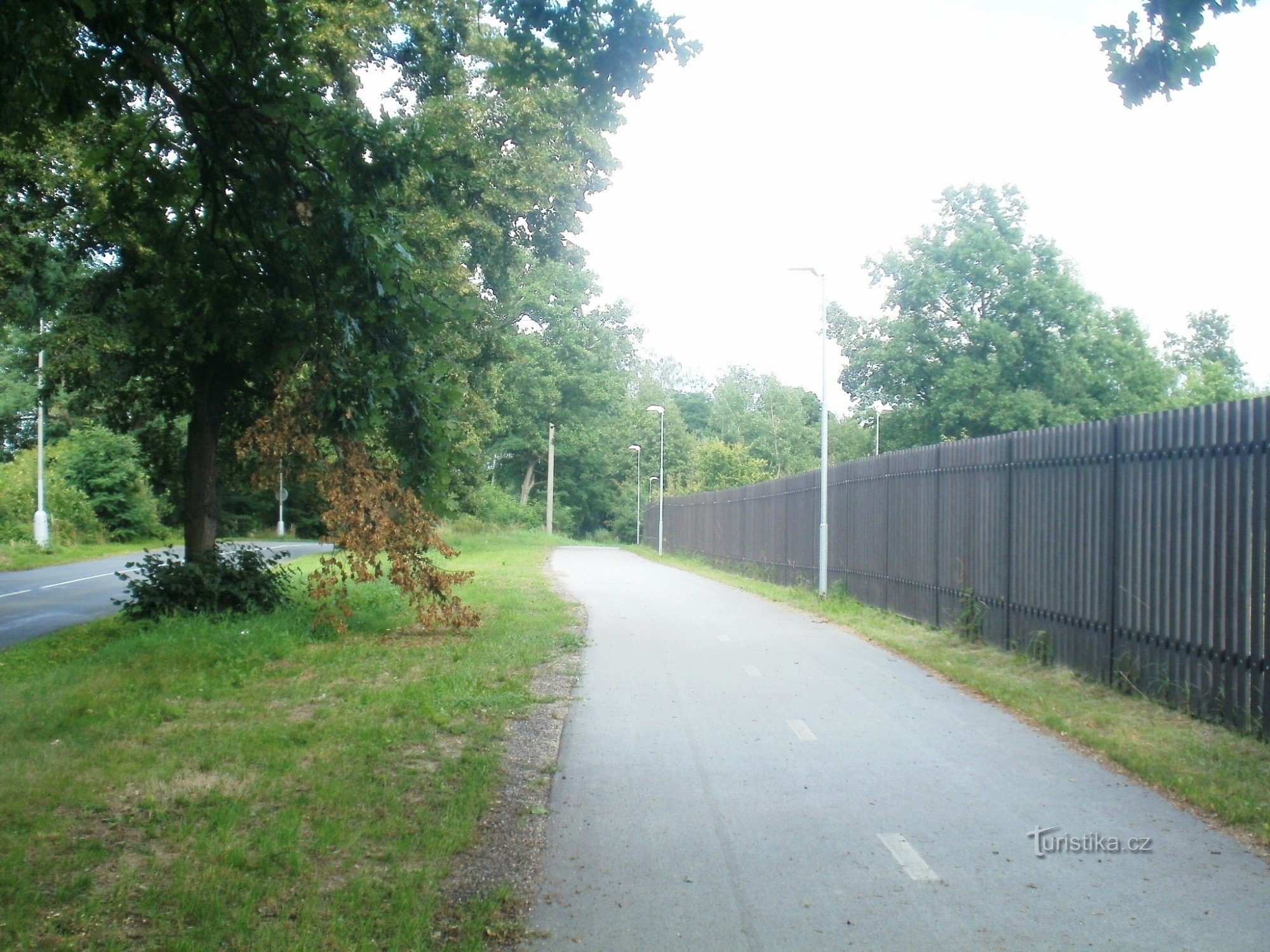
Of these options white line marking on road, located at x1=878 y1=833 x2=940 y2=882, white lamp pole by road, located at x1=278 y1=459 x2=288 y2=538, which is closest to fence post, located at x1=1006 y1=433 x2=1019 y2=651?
white line marking on road, located at x1=878 y1=833 x2=940 y2=882

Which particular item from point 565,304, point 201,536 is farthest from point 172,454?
point 565,304

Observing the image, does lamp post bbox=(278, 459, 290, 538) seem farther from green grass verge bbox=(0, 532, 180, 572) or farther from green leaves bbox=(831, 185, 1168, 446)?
green leaves bbox=(831, 185, 1168, 446)

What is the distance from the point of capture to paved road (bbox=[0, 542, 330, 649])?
52.6ft

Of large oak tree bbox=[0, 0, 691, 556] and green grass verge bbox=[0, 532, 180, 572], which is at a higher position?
large oak tree bbox=[0, 0, 691, 556]

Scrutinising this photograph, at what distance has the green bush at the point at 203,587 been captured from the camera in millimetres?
13539

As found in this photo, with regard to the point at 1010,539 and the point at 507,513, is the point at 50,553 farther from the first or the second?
the point at 1010,539

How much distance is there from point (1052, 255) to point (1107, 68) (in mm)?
37925

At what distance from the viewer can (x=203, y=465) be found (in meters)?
14.7

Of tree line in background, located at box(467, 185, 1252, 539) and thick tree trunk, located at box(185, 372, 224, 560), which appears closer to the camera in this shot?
thick tree trunk, located at box(185, 372, 224, 560)

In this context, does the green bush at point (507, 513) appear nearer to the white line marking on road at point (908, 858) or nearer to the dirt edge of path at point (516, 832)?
the dirt edge of path at point (516, 832)

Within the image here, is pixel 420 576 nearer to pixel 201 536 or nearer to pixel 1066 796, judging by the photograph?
pixel 201 536

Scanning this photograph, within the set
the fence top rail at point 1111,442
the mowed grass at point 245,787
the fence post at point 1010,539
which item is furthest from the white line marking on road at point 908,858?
the fence post at point 1010,539

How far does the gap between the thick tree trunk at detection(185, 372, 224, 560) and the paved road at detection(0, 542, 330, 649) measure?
1.20 m

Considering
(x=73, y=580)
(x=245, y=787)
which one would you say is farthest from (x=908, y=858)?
(x=73, y=580)
